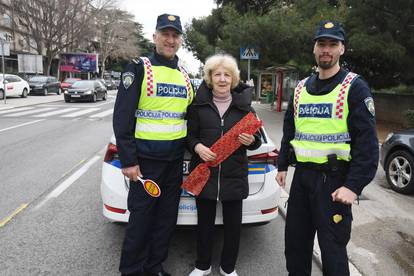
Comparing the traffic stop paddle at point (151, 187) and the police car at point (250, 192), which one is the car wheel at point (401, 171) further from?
the traffic stop paddle at point (151, 187)

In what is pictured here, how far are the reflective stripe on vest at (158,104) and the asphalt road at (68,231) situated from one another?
994 millimetres

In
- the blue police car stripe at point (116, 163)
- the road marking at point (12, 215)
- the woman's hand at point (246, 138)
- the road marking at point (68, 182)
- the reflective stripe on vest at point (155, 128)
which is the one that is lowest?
the road marking at point (68, 182)

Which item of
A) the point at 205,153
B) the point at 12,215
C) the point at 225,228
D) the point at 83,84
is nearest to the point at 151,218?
the point at 225,228

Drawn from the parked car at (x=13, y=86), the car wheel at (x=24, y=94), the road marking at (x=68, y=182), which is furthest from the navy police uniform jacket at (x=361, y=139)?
the car wheel at (x=24, y=94)

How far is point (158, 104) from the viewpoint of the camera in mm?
2811

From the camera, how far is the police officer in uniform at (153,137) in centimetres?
273

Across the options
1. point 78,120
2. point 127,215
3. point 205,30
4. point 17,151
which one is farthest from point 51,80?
point 127,215

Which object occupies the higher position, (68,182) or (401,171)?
(401,171)

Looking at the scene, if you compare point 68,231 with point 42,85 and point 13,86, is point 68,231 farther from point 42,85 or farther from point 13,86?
point 42,85

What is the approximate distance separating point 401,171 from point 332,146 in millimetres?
3756

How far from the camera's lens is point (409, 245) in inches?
150

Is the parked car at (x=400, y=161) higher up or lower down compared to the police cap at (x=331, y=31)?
lower down

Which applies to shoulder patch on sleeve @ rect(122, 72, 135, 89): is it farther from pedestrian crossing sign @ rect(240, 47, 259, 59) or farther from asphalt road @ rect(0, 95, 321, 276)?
pedestrian crossing sign @ rect(240, 47, 259, 59)

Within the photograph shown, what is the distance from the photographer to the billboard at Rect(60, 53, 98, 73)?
48.1 metres
